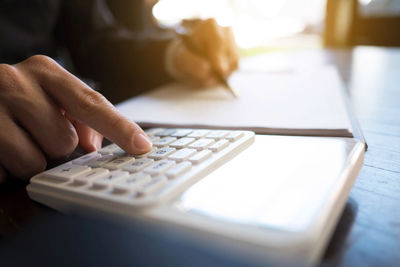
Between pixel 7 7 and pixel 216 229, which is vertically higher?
pixel 7 7

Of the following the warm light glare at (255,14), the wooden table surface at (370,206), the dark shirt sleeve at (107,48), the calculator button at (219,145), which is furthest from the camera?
the warm light glare at (255,14)

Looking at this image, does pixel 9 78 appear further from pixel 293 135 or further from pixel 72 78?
pixel 293 135

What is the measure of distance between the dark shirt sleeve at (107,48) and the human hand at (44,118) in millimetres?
499

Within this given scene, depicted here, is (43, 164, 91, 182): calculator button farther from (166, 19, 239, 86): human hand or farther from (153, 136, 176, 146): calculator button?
(166, 19, 239, 86): human hand

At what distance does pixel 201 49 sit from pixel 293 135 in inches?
16.6

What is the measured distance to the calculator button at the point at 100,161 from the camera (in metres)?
0.29

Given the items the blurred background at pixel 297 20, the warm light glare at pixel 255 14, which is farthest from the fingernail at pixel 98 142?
the warm light glare at pixel 255 14

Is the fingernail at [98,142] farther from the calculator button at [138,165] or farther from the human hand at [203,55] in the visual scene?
the human hand at [203,55]

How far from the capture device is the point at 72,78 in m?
0.33

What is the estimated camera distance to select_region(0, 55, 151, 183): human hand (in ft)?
0.99

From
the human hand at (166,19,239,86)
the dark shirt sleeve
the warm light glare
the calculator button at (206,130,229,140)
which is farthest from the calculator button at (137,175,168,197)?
the warm light glare

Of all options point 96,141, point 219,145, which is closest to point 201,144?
point 219,145

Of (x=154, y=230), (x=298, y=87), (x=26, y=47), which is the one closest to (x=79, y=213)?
(x=154, y=230)

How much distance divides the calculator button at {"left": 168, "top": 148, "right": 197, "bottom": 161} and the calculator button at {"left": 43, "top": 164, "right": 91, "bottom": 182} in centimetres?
7
